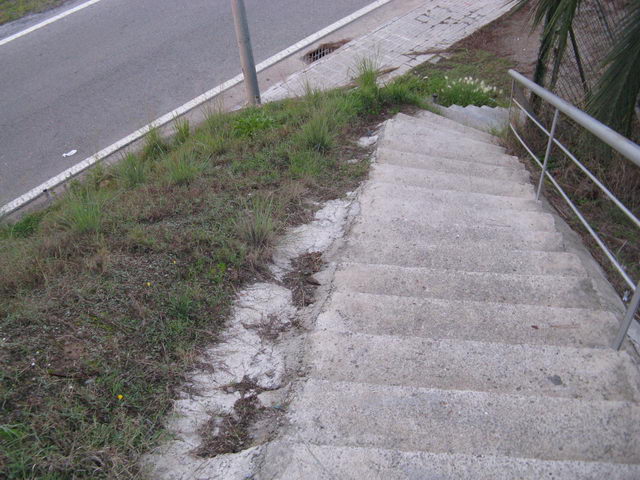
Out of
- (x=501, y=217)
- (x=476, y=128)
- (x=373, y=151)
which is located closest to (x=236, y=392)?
(x=501, y=217)

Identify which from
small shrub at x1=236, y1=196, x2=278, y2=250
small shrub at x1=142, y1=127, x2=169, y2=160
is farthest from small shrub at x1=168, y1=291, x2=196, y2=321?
small shrub at x1=142, y1=127, x2=169, y2=160

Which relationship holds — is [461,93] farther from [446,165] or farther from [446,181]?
[446,181]

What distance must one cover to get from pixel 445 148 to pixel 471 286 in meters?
2.37

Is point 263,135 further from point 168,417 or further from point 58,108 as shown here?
point 58,108

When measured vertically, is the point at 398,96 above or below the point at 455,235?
above

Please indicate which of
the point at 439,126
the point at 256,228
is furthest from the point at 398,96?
the point at 256,228

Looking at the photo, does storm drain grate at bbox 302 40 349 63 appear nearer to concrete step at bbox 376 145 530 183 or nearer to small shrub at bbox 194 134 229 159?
small shrub at bbox 194 134 229 159

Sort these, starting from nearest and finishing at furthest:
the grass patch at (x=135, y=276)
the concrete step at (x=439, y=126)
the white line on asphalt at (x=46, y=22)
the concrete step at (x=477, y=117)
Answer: the grass patch at (x=135, y=276)
the concrete step at (x=439, y=126)
the concrete step at (x=477, y=117)
the white line on asphalt at (x=46, y=22)

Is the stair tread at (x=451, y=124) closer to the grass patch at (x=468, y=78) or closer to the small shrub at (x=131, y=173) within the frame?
the grass patch at (x=468, y=78)

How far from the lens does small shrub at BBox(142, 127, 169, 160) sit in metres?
5.15

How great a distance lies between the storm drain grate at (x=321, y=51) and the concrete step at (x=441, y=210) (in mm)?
4633

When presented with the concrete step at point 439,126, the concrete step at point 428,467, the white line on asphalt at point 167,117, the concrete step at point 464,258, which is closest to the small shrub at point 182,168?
the white line on asphalt at point 167,117

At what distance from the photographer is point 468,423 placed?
1.98 meters

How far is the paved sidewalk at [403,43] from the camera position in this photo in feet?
24.3
